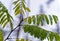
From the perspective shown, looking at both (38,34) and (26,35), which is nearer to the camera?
(38,34)

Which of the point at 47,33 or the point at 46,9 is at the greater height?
the point at 46,9

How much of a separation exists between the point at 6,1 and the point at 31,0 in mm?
311

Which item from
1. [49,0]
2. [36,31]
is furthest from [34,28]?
[49,0]

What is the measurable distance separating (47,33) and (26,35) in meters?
0.89

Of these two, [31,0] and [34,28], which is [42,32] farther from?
[31,0]

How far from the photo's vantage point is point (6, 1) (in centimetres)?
202

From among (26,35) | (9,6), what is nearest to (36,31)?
(26,35)

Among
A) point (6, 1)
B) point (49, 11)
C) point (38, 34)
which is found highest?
point (6, 1)

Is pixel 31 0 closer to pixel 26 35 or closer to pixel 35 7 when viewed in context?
pixel 35 7

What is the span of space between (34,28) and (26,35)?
2.68 feet

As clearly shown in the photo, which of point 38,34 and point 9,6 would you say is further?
point 9,6


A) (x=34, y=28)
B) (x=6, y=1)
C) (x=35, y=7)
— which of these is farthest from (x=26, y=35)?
(x=34, y=28)

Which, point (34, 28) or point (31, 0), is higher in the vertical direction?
point (31, 0)

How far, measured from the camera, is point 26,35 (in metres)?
1.96
